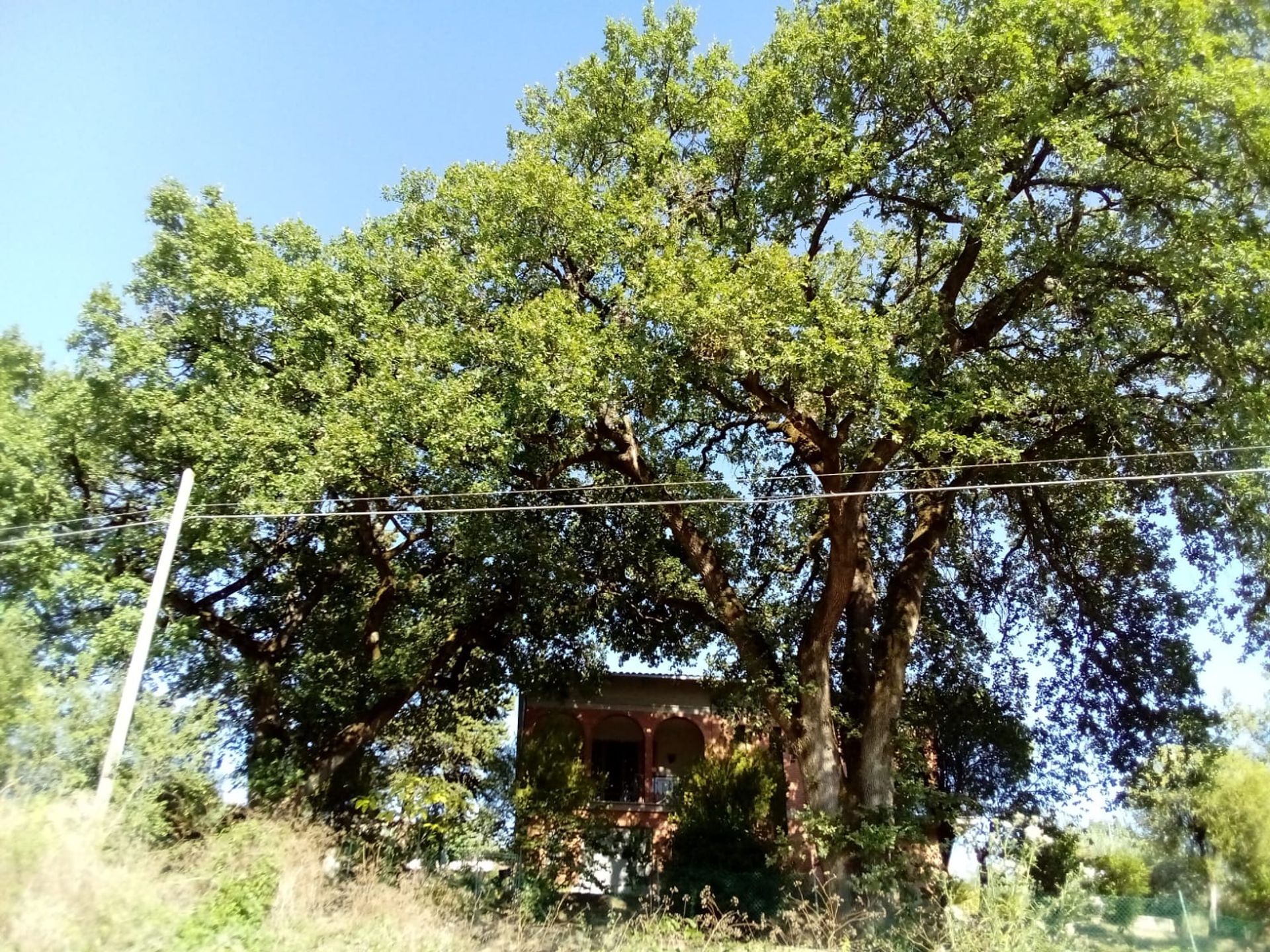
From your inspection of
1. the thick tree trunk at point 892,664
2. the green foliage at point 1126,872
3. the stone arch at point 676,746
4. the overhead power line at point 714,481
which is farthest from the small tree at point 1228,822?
the stone arch at point 676,746

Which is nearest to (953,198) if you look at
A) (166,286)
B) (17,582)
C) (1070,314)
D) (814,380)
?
(1070,314)

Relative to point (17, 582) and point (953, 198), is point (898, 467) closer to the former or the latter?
point (953, 198)

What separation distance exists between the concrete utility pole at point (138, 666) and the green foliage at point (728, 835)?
9690 mm

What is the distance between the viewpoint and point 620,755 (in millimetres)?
24484

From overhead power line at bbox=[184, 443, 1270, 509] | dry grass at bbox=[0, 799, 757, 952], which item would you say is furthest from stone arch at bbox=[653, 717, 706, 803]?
dry grass at bbox=[0, 799, 757, 952]

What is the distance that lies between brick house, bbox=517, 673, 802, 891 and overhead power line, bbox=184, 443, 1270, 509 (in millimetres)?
7939

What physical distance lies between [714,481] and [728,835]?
8444mm

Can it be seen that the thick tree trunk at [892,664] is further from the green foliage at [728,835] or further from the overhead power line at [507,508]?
the green foliage at [728,835]

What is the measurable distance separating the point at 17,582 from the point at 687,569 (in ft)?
35.7

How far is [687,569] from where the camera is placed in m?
16.5

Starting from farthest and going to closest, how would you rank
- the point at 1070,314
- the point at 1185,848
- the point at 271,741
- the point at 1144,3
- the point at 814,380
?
the point at 1185,848 → the point at 271,741 → the point at 1070,314 → the point at 814,380 → the point at 1144,3

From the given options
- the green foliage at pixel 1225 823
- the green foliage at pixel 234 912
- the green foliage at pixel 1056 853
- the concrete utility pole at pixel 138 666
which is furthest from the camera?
the green foliage at pixel 1225 823

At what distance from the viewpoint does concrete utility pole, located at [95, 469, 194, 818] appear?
9.52m

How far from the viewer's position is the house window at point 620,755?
23516 millimetres
